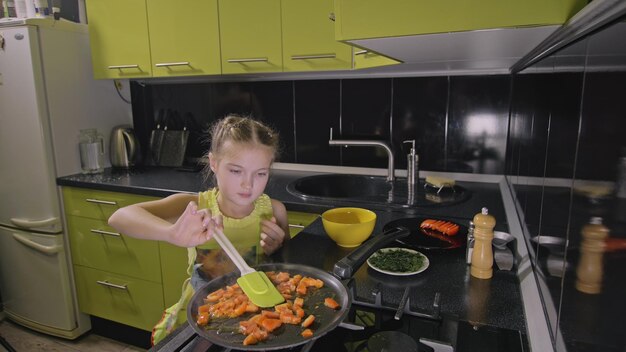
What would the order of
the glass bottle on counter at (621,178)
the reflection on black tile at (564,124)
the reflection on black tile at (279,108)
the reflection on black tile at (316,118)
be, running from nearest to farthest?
the glass bottle on counter at (621,178), the reflection on black tile at (564,124), the reflection on black tile at (316,118), the reflection on black tile at (279,108)

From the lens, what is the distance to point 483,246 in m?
0.99

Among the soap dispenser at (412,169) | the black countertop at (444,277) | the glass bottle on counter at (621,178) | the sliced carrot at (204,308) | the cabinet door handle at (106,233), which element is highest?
the glass bottle on counter at (621,178)

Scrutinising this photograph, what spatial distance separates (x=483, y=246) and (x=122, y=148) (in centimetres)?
220

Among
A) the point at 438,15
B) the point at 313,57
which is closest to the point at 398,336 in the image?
the point at 438,15

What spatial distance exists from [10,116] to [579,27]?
262 centimetres

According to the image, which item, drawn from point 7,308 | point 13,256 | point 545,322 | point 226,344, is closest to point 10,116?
point 13,256

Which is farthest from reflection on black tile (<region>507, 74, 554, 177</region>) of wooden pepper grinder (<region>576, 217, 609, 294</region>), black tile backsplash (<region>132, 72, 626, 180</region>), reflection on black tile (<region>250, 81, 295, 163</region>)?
reflection on black tile (<region>250, 81, 295, 163</region>)

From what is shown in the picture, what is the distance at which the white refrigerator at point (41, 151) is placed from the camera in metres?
2.17

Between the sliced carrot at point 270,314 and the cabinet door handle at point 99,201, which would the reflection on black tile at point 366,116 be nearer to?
the cabinet door handle at point 99,201

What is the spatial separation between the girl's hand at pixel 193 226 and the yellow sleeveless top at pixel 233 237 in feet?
0.66

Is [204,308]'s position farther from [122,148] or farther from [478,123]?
[122,148]

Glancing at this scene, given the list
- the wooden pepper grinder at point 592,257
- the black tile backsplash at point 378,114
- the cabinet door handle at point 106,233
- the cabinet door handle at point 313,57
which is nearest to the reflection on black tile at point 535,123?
the black tile backsplash at point 378,114

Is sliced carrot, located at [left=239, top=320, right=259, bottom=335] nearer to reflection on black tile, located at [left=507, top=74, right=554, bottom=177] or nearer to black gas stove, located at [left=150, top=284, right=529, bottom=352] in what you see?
black gas stove, located at [left=150, top=284, right=529, bottom=352]

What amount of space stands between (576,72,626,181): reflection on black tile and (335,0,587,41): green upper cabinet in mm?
151
